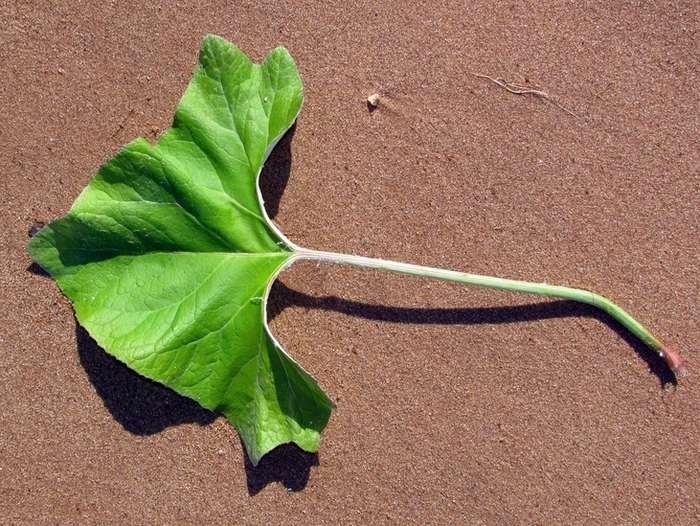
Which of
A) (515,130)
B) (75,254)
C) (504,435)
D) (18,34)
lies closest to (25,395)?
(75,254)

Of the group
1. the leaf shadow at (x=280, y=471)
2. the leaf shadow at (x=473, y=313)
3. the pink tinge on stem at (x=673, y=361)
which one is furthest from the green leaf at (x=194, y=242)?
the pink tinge on stem at (x=673, y=361)

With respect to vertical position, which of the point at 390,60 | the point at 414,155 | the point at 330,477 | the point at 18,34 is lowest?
the point at 330,477

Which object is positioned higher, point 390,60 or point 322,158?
point 390,60

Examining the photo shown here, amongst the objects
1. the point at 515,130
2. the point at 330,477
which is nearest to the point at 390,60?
the point at 515,130

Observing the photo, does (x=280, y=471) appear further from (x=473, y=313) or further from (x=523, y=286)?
(x=523, y=286)

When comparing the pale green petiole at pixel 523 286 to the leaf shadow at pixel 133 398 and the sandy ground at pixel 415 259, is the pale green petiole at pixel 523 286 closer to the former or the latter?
the sandy ground at pixel 415 259

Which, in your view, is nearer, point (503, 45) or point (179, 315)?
point (179, 315)

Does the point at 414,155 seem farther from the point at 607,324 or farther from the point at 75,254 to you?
the point at 75,254

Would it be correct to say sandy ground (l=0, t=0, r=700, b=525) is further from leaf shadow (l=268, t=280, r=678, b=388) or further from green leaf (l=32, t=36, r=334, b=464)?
green leaf (l=32, t=36, r=334, b=464)
